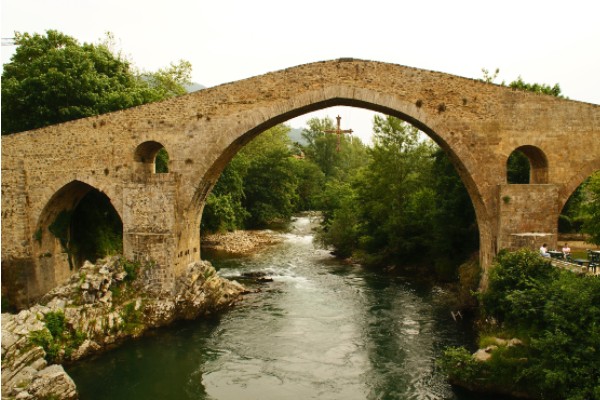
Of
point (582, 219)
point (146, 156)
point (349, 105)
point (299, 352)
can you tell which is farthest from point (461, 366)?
point (146, 156)

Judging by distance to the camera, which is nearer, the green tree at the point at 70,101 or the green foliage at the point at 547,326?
the green foliage at the point at 547,326

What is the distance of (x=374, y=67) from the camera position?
12.8m

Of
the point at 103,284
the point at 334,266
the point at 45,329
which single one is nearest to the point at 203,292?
the point at 103,284

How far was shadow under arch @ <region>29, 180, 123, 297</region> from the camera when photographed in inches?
585

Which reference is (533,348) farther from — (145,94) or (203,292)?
(145,94)

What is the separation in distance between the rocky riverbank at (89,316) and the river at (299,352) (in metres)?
0.44

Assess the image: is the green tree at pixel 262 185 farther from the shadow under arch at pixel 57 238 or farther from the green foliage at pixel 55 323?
the green foliage at pixel 55 323

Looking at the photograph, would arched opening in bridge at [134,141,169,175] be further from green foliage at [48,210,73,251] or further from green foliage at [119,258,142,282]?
green foliage at [48,210,73,251]

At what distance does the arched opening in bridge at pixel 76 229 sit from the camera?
15.1 meters

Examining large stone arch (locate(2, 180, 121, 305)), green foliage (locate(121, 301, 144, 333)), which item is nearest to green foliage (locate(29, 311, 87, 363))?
green foliage (locate(121, 301, 144, 333))

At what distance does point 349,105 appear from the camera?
13.7 metres

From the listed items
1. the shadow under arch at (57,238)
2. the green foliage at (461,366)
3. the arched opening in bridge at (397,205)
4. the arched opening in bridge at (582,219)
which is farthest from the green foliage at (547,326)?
the shadow under arch at (57,238)

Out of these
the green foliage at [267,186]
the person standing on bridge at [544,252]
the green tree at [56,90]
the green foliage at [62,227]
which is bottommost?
the person standing on bridge at [544,252]

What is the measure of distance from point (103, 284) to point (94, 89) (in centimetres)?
742
